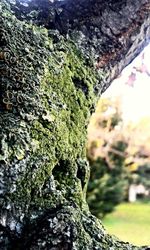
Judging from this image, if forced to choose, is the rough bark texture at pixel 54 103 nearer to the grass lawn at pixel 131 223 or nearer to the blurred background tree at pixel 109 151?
the blurred background tree at pixel 109 151

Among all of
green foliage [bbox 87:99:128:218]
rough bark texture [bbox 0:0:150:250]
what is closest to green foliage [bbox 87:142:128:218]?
green foliage [bbox 87:99:128:218]

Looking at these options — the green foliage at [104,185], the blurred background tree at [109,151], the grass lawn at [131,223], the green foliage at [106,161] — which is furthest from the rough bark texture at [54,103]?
the grass lawn at [131,223]

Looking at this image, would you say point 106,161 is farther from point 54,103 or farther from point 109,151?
point 54,103

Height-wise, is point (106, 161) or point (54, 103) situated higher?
point (106, 161)

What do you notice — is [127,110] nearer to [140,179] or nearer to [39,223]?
[140,179]

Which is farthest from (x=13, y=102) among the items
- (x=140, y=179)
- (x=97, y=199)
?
(x=140, y=179)

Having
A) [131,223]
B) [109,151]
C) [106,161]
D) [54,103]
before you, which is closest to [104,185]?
[106,161]
